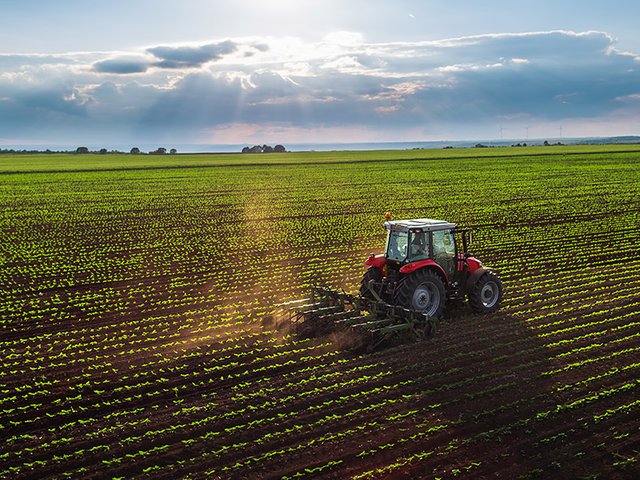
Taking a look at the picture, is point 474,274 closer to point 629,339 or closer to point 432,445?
point 629,339

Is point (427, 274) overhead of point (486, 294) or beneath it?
overhead

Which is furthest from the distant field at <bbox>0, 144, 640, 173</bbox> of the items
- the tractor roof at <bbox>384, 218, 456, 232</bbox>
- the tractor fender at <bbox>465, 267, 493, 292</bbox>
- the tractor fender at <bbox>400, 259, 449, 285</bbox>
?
the tractor fender at <bbox>400, 259, 449, 285</bbox>

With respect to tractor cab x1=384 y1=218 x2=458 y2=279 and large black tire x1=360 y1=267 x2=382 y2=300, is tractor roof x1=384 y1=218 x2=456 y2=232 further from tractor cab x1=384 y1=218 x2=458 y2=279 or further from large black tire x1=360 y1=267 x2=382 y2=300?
large black tire x1=360 y1=267 x2=382 y2=300

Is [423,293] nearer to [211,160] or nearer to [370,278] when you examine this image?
[370,278]

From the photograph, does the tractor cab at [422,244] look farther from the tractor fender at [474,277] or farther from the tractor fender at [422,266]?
the tractor fender at [474,277]

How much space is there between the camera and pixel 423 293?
44.4ft

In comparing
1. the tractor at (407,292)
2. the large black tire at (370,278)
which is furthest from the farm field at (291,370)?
the large black tire at (370,278)

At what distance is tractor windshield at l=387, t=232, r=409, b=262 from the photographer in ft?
45.5

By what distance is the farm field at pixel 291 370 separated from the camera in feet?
28.7

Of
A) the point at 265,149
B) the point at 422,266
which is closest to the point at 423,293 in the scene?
the point at 422,266

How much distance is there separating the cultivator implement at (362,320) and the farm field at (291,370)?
344 mm

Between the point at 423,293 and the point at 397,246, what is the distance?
130 centimetres

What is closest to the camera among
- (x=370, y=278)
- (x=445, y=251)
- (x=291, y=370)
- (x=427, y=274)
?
(x=291, y=370)

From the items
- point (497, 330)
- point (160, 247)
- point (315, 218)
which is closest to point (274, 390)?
point (497, 330)
